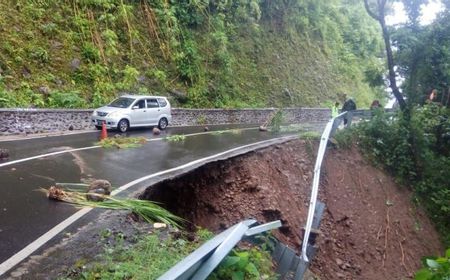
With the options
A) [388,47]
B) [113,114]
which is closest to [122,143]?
[113,114]

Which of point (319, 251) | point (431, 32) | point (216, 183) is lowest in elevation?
point (319, 251)

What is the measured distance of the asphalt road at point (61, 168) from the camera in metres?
6.24

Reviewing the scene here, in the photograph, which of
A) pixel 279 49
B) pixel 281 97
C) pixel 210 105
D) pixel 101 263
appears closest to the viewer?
pixel 101 263

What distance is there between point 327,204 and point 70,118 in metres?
11.1

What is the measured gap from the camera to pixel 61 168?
1000 centimetres

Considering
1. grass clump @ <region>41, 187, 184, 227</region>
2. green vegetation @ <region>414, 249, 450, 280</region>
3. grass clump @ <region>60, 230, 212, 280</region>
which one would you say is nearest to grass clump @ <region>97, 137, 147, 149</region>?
grass clump @ <region>41, 187, 184, 227</region>

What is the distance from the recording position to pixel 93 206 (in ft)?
23.6

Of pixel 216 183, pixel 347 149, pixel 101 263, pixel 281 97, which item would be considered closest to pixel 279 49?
pixel 281 97

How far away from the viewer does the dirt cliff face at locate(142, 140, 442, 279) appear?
10148mm

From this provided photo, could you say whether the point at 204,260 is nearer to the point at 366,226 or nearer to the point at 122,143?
the point at 366,226

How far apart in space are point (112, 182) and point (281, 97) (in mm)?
25709

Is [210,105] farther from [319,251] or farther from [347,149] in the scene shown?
[319,251]

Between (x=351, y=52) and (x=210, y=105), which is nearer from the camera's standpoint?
(x=210, y=105)

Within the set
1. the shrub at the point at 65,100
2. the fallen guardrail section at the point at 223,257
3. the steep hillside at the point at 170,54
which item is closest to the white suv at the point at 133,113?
the shrub at the point at 65,100
